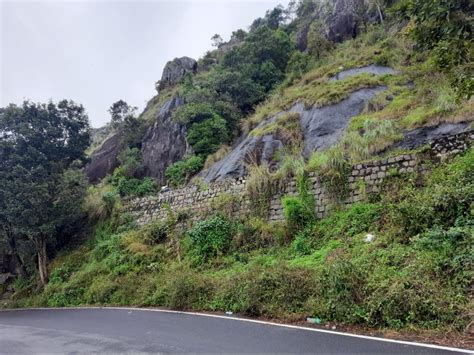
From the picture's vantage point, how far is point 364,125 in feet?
45.9

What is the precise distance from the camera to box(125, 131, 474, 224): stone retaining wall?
402 inches

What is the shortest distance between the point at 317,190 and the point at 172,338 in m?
7.18

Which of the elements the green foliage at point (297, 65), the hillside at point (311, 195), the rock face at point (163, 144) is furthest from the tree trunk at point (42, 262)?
the green foliage at point (297, 65)

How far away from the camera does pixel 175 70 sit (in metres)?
39.0

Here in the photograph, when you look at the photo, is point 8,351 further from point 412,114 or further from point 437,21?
point 412,114

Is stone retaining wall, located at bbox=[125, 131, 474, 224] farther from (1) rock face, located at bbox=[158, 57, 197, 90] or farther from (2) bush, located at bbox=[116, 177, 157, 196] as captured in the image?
(1) rock face, located at bbox=[158, 57, 197, 90]

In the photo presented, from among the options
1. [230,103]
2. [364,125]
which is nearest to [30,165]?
[230,103]

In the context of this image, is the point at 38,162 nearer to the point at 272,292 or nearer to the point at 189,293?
the point at 189,293

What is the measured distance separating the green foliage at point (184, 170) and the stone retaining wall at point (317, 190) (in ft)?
11.2

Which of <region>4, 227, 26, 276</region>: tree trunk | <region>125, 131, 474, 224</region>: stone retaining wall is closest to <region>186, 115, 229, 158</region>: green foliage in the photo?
<region>125, 131, 474, 224</region>: stone retaining wall

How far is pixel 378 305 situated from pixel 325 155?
7.07 meters

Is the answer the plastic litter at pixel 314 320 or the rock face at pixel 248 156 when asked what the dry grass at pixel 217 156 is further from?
the plastic litter at pixel 314 320

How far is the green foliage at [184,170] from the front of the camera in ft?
69.2

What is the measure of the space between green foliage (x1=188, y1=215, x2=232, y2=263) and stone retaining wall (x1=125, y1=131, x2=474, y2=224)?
0.85 metres
